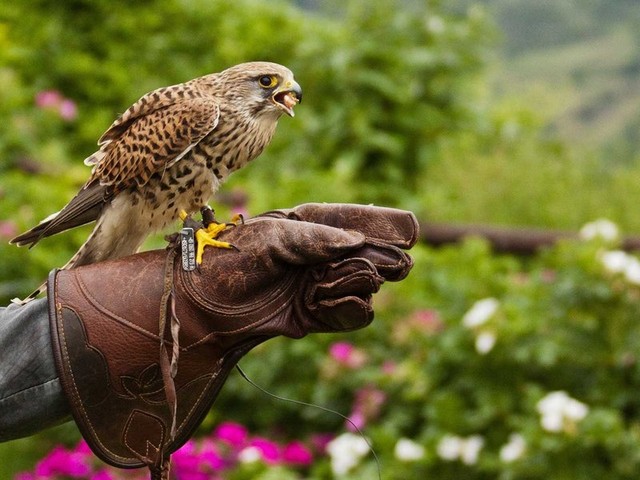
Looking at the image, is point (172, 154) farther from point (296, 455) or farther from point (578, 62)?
point (578, 62)

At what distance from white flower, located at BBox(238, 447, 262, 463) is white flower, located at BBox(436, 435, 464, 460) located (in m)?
0.63

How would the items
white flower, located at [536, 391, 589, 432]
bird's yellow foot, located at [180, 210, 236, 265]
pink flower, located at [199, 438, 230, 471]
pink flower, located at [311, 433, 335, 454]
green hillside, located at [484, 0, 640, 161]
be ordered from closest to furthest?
bird's yellow foot, located at [180, 210, 236, 265] → white flower, located at [536, 391, 589, 432] → pink flower, located at [199, 438, 230, 471] → pink flower, located at [311, 433, 335, 454] → green hillside, located at [484, 0, 640, 161]

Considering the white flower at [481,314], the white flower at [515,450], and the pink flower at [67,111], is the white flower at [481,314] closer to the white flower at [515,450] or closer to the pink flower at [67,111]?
the white flower at [515,450]

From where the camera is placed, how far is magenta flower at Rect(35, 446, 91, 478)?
13.5 ft

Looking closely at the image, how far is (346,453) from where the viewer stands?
415 cm

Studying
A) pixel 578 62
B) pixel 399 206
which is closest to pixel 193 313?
pixel 399 206

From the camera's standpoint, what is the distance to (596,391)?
4180mm

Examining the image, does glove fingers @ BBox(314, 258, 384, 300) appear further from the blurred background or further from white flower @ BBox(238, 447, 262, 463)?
white flower @ BBox(238, 447, 262, 463)

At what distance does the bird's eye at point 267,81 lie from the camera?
8.25 feet

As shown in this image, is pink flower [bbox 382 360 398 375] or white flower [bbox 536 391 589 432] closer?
white flower [bbox 536 391 589 432]

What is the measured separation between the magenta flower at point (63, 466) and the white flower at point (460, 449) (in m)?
1.24

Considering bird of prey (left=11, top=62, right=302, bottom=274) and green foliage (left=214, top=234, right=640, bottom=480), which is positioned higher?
green foliage (left=214, top=234, right=640, bottom=480)

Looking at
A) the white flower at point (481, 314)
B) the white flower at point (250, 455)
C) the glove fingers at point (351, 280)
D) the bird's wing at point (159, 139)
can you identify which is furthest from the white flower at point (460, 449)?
the glove fingers at point (351, 280)

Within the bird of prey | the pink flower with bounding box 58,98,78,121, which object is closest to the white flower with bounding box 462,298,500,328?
the bird of prey
